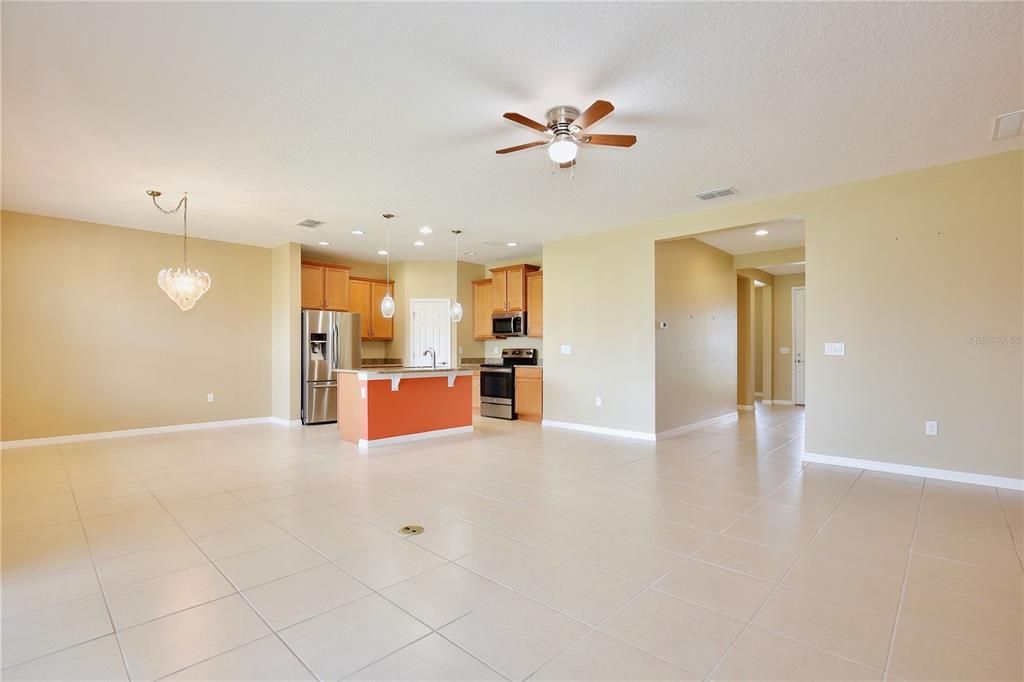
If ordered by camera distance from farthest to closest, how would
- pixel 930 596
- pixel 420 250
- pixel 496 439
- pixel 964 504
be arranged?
pixel 420 250, pixel 496 439, pixel 964 504, pixel 930 596

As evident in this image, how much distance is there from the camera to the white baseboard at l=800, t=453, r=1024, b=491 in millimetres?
3826

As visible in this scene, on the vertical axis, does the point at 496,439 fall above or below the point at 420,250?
below

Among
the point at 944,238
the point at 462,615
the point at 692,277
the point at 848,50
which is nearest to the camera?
the point at 462,615

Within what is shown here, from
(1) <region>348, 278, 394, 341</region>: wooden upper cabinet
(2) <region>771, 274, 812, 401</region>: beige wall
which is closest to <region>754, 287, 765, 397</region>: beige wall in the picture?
(2) <region>771, 274, 812, 401</region>: beige wall

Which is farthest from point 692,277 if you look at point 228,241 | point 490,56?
point 228,241

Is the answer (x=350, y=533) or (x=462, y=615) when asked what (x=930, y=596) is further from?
(x=350, y=533)

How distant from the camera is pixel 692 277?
22.0 ft

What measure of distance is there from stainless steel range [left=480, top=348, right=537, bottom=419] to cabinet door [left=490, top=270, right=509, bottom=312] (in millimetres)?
Result: 796

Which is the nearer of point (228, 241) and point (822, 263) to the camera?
point (822, 263)

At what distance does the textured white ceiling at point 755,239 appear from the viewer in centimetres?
596

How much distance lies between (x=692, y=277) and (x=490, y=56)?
4.93m

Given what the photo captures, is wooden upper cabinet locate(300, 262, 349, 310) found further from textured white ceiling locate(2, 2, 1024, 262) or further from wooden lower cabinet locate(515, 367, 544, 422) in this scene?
wooden lower cabinet locate(515, 367, 544, 422)

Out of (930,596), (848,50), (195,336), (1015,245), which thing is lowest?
(930,596)

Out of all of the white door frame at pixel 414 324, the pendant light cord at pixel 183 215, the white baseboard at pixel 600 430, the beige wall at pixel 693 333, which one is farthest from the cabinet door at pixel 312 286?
the beige wall at pixel 693 333
